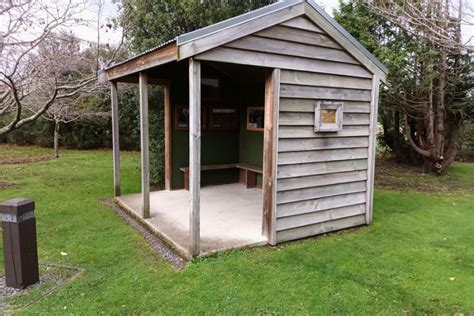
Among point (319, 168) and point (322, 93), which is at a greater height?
point (322, 93)

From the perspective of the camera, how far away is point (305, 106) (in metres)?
3.90

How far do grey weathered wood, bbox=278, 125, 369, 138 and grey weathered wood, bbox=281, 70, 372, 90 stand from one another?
515 millimetres

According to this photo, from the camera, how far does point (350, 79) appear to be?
4.22m

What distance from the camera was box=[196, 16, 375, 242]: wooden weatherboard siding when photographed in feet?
11.8

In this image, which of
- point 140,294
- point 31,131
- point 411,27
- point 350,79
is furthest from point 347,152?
point 31,131

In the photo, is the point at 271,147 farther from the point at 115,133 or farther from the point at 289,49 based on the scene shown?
the point at 115,133

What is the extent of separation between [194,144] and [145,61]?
4.96ft

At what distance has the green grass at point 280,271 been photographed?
103 inches

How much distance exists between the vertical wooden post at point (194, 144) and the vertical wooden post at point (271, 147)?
0.83m

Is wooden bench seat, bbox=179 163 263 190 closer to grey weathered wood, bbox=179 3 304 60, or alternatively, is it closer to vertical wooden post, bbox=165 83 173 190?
vertical wooden post, bbox=165 83 173 190

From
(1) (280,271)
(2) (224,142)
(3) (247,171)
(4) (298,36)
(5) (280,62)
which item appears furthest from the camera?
(2) (224,142)

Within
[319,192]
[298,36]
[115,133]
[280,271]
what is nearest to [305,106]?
[298,36]

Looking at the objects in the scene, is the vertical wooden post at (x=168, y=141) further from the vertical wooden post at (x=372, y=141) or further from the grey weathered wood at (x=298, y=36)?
the vertical wooden post at (x=372, y=141)

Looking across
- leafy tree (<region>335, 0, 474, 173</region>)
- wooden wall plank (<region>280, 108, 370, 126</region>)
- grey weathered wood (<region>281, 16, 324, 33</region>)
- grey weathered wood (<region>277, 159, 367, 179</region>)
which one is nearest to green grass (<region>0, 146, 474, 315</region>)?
grey weathered wood (<region>277, 159, 367, 179</region>)
